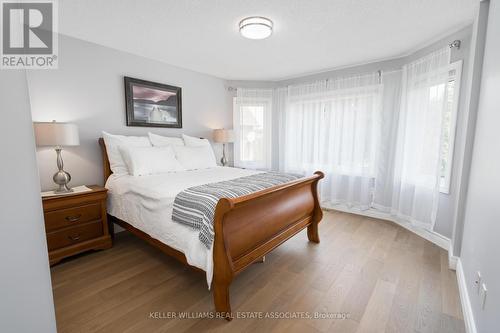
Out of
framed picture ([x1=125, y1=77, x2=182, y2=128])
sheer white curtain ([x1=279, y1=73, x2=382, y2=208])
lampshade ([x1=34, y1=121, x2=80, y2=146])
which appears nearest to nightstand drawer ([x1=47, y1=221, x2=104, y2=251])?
lampshade ([x1=34, y1=121, x2=80, y2=146])

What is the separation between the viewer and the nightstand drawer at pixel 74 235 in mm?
2156

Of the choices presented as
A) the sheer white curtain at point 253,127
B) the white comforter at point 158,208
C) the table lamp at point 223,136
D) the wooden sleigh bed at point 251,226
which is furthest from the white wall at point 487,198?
the table lamp at point 223,136

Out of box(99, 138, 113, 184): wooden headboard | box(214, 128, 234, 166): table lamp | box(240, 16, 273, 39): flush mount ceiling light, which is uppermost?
box(240, 16, 273, 39): flush mount ceiling light

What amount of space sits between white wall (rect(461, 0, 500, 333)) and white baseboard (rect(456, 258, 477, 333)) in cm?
5

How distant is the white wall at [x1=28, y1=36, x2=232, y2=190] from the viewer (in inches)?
94.7

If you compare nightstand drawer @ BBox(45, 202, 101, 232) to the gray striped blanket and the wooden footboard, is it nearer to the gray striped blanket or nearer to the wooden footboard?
the gray striped blanket

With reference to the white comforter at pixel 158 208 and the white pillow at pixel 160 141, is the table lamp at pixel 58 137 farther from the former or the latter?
the white pillow at pixel 160 141

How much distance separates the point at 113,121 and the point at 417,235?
166 inches

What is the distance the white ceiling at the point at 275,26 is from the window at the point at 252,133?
3.71ft

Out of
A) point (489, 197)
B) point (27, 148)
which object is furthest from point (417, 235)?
point (27, 148)

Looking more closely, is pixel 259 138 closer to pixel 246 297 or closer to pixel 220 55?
pixel 220 55

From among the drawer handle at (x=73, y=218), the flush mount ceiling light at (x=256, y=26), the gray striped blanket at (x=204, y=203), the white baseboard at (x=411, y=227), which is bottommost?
the white baseboard at (x=411, y=227)

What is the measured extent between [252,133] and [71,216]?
3.17 meters

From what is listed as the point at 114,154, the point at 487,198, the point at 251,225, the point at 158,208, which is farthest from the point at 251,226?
the point at 114,154
